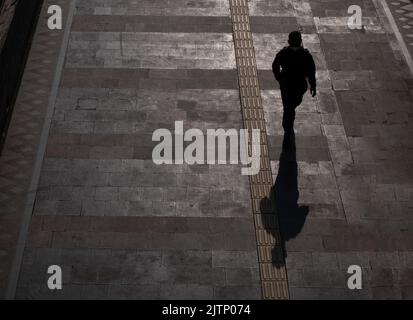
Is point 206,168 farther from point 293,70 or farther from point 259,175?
point 293,70

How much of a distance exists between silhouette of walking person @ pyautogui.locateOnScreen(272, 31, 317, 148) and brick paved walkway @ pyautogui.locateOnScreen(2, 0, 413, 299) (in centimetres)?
117

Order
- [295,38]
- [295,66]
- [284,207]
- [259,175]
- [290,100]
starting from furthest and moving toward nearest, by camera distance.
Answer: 1. [259,175]
2. [290,100]
3. [284,207]
4. [295,66]
5. [295,38]

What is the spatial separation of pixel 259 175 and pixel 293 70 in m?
1.89

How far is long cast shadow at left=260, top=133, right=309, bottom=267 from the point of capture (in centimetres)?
920

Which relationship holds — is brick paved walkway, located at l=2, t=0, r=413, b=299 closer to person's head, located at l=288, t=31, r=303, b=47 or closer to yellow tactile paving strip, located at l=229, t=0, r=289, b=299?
yellow tactile paving strip, located at l=229, t=0, r=289, b=299

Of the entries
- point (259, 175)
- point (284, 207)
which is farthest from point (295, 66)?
point (284, 207)

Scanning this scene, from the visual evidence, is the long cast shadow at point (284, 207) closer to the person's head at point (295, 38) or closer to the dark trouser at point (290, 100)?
the dark trouser at point (290, 100)

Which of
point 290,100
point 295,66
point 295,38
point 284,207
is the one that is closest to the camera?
point 295,38

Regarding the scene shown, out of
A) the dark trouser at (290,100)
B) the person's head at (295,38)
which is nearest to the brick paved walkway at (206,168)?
the dark trouser at (290,100)

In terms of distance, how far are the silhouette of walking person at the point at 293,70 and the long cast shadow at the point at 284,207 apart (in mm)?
986

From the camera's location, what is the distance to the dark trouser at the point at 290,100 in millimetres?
9627

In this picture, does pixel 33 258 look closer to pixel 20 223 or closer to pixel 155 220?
pixel 20 223

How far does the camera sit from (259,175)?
1001 centimetres
